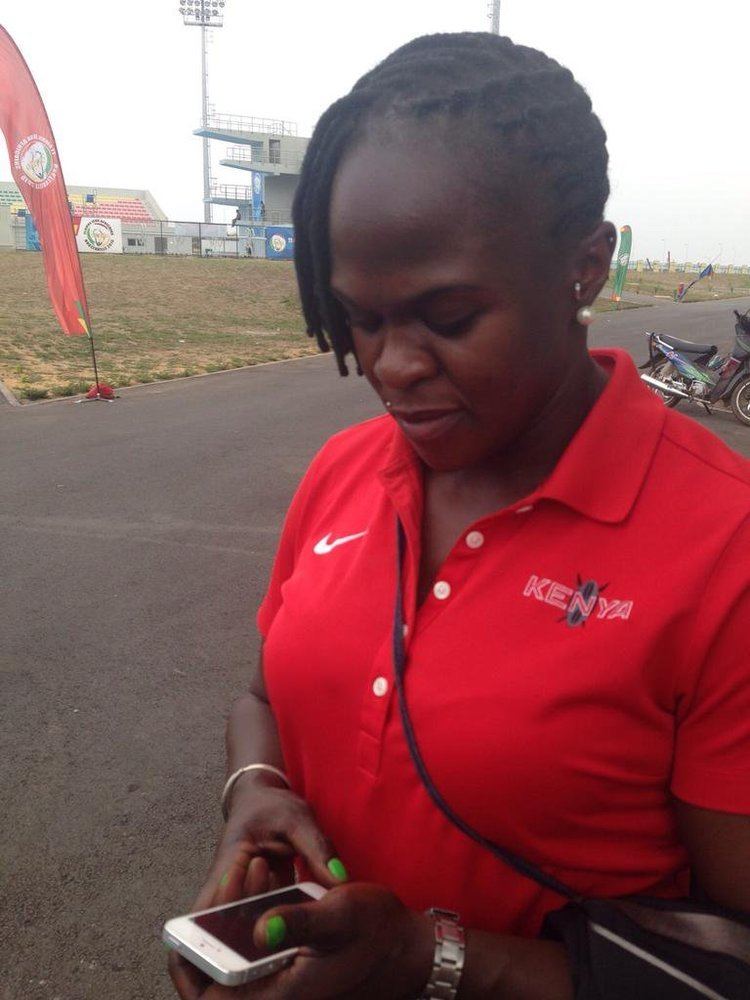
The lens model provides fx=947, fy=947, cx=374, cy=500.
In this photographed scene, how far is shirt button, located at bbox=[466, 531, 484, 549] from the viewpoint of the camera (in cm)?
132

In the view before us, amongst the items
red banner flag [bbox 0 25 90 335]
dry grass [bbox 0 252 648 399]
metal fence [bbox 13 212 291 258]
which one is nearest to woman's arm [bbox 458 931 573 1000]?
Result: dry grass [bbox 0 252 648 399]

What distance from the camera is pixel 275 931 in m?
1.03

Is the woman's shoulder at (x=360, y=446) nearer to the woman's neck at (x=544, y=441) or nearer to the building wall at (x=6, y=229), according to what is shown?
the woman's neck at (x=544, y=441)

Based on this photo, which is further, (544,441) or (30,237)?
(30,237)

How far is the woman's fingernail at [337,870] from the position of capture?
130cm

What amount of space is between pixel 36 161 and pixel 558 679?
11.2 metres

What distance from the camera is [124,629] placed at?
15.2ft

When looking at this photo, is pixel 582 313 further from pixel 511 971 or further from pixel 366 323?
pixel 511 971

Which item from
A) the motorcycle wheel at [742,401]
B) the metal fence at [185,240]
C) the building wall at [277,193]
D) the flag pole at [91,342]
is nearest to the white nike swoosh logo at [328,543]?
the flag pole at [91,342]

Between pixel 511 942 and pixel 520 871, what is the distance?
86mm

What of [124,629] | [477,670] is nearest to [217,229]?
[124,629]

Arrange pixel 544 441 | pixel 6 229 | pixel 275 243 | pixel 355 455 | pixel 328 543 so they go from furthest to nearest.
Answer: pixel 6 229 < pixel 275 243 < pixel 355 455 < pixel 328 543 < pixel 544 441

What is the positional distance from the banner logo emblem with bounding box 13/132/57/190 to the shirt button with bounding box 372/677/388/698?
1092 cm

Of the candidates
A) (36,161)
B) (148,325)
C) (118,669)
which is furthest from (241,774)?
(148,325)
